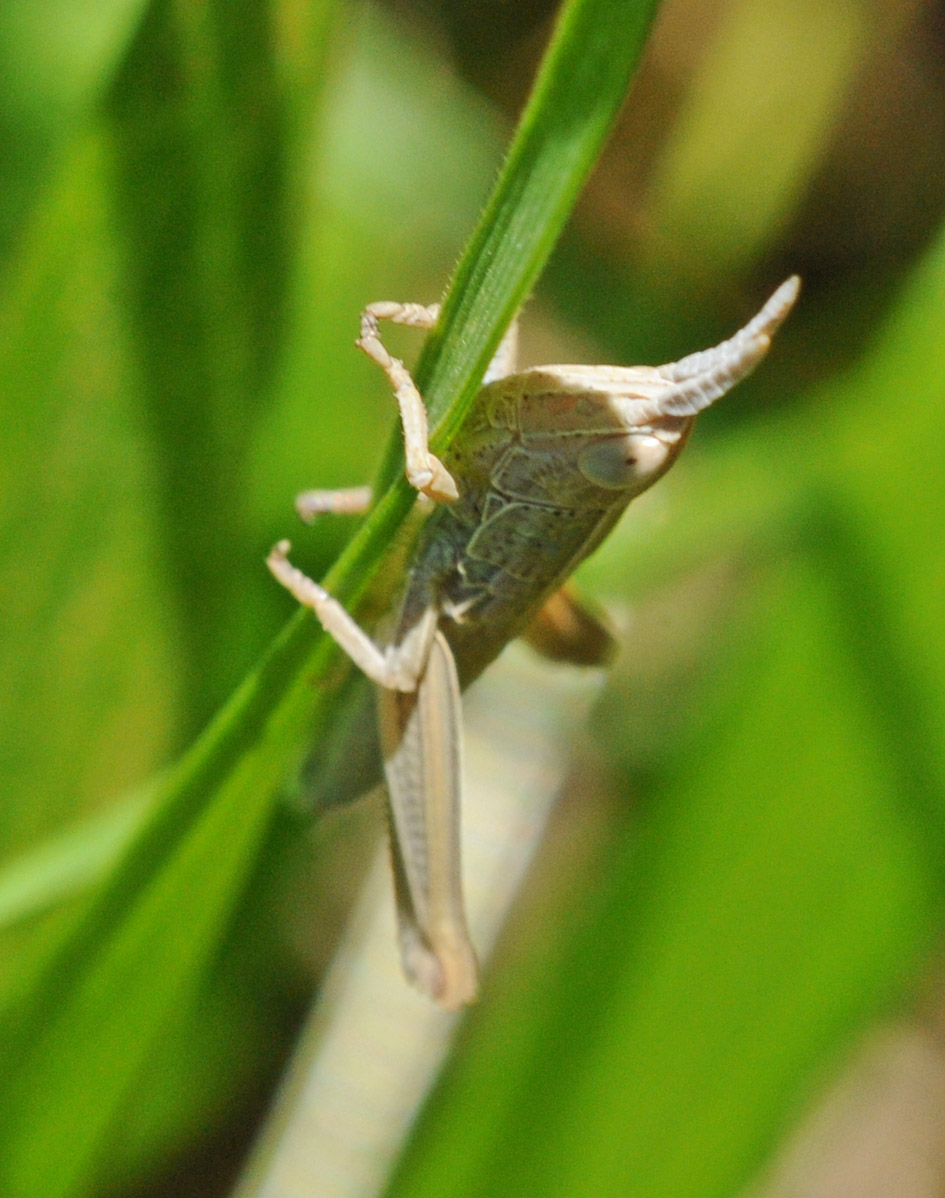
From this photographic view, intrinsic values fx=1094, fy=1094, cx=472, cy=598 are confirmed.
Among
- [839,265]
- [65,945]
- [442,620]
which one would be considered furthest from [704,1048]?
[839,265]

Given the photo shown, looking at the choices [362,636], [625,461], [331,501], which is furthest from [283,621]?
[625,461]

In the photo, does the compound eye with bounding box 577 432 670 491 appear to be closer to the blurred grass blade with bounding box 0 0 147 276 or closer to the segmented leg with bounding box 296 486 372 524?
the segmented leg with bounding box 296 486 372 524

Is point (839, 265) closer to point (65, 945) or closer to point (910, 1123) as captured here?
point (65, 945)

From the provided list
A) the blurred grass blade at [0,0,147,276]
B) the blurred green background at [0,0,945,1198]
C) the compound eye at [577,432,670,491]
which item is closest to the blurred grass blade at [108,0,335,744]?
the blurred green background at [0,0,945,1198]

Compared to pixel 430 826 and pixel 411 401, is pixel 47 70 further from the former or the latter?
pixel 430 826

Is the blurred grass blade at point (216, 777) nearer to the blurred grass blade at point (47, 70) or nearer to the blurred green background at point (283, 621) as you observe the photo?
the blurred green background at point (283, 621)

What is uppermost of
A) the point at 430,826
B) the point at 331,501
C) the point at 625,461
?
the point at 625,461

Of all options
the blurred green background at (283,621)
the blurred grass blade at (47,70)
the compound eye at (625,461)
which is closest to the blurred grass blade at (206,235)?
the blurred green background at (283,621)
